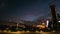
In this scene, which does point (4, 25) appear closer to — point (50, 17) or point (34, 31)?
point (34, 31)

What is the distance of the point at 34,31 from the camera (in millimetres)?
17062

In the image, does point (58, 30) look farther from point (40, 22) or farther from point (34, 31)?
point (40, 22)

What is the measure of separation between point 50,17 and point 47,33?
7.41 m

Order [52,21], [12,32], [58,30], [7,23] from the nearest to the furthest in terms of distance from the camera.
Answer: [12,32], [58,30], [7,23], [52,21]

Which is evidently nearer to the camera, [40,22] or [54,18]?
[54,18]

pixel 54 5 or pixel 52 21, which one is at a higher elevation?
pixel 54 5

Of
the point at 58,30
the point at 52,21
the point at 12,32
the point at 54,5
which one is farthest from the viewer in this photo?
the point at 54,5

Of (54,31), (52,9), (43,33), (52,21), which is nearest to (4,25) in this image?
(43,33)

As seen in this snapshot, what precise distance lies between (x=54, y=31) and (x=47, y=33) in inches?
42.6

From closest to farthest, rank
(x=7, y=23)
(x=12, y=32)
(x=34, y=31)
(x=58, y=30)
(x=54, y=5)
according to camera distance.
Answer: (x=12, y=32) → (x=34, y=31) → (x=58, y=30) → (x=7, y=23) → (x=54, y=5)

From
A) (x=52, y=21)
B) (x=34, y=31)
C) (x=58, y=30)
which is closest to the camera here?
(x=34, y=31)

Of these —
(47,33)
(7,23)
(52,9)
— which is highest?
(52,9)

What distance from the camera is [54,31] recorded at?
1802 centimetres

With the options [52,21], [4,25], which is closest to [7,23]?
[4,25]
